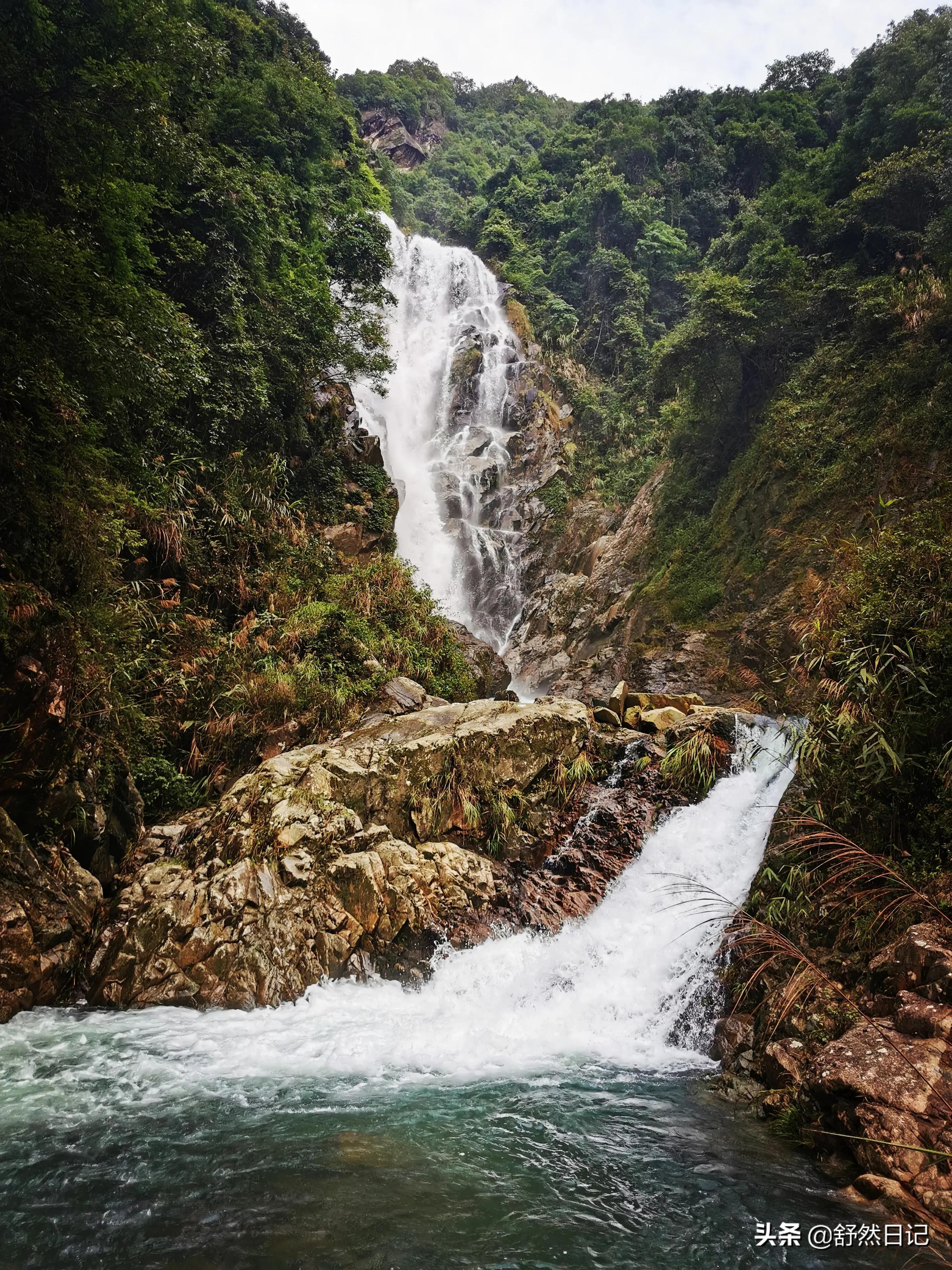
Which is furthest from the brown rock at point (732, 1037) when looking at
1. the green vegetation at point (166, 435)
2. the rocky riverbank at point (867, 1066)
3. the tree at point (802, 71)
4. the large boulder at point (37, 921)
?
the tree at point (802, 71)

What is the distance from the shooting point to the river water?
3.39 m

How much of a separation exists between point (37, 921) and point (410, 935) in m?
3.85

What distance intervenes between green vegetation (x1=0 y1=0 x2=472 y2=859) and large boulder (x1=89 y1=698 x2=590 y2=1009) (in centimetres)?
146

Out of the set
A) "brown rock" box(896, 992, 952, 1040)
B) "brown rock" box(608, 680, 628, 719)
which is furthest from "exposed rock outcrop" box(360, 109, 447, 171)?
"brown rock" box(896, 992, 952, 1040)

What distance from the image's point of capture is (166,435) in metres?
12.0

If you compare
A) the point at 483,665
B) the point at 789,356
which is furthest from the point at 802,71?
the point at 483,665

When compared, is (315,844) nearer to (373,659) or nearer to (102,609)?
(102,609)

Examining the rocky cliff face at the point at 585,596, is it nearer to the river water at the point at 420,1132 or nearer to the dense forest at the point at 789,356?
the dense forest at the point at 789,356

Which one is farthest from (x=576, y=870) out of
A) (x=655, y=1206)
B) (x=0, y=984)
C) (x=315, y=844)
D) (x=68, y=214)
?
(x=68, y=214)

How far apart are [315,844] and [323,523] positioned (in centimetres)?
1008

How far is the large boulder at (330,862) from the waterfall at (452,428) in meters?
11.1

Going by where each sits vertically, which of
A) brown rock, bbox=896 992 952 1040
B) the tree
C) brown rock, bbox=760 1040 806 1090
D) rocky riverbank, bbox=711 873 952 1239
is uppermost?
the tree

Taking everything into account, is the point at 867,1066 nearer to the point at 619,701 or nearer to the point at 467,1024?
the point at 467,1024

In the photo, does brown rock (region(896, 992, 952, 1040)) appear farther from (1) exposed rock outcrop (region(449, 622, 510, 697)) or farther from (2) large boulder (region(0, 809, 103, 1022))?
(1) exposed rock outcrop (region(449, 622, 510, 697))
